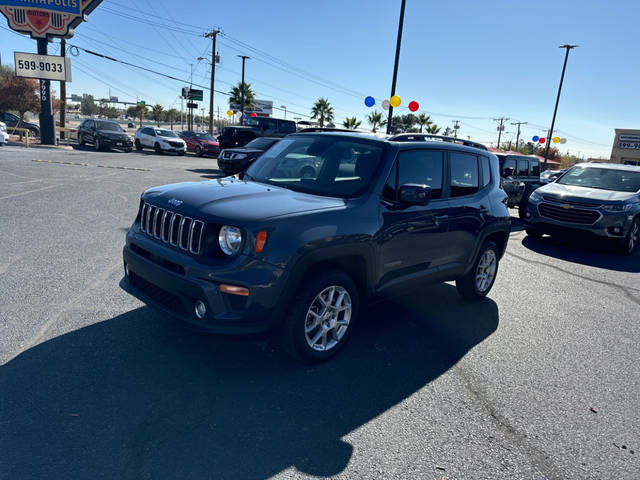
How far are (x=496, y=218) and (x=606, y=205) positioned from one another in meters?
4.99

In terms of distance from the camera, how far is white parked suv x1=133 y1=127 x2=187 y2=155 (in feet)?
91.4

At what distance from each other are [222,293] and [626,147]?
65254 millimetres

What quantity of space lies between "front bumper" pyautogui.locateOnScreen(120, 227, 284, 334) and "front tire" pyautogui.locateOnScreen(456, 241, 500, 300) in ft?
9.50

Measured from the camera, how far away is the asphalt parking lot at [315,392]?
8.61ft

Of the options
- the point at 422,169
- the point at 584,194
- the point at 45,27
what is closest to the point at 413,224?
the point at 422,169

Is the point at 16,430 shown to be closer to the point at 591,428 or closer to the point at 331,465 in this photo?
the point at 331,465

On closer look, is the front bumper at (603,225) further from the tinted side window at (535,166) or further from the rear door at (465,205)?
the tinted side window at (535,166)

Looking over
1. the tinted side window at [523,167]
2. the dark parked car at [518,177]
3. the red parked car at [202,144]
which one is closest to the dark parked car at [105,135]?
the red parked car at [202,144]

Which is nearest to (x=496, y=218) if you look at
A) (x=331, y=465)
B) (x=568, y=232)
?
(x=331, y=465)

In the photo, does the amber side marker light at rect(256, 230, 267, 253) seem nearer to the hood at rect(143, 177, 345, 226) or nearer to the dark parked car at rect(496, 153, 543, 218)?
the hood at rect(143, 177, 345, 226)

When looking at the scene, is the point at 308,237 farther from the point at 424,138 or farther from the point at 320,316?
the point at 424,138

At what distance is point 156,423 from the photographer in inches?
111

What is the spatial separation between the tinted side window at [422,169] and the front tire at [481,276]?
121cm

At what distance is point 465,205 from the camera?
4930mm
